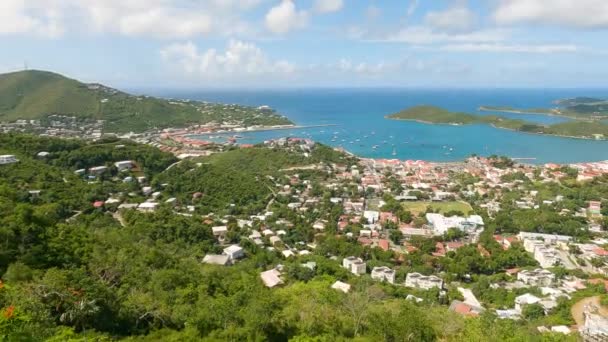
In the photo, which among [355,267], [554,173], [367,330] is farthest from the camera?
[554,173]

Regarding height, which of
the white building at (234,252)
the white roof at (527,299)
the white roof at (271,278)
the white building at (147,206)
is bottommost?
the white roof at (527,299)

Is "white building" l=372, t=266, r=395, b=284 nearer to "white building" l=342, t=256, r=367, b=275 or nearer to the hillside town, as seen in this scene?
the hillside town

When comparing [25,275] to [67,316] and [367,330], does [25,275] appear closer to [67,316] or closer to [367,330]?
[67,316]

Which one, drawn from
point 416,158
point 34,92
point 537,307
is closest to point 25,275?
point 537,307

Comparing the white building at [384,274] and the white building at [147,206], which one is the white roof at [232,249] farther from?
the white building at [384,274]

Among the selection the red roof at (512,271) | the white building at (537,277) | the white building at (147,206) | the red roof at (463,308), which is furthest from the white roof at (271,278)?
the red roof at (512,271)

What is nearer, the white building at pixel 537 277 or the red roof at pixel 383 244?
the white building at pixel 537 277

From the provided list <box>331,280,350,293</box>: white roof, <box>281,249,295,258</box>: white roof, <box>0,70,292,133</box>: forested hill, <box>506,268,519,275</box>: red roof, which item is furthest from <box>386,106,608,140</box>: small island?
<box>331,280,350,293</box>: white roof
